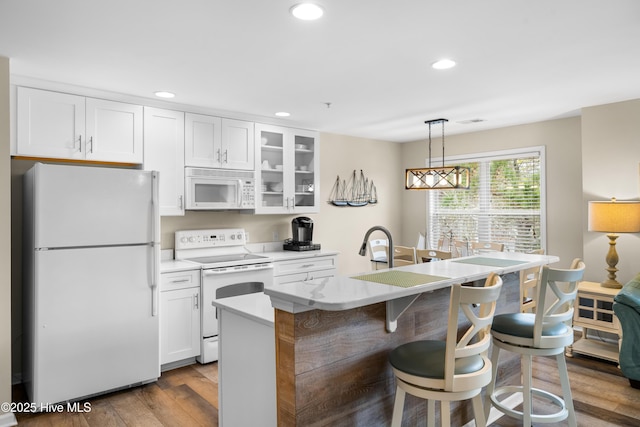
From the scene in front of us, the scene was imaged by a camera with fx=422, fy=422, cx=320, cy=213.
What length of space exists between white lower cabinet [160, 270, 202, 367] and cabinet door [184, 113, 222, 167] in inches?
42.2

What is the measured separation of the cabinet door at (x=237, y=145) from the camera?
4.21 m

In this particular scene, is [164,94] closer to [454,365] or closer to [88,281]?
[88,281]

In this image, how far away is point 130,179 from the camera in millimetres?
3211

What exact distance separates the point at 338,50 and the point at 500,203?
11.5ft

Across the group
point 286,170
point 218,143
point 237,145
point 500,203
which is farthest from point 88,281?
point 500,203

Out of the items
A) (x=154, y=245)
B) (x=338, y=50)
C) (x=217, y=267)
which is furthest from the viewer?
(x=217, y=267)

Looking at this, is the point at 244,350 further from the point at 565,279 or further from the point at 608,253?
the point at 608,253

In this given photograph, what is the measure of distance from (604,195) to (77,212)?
460 cm

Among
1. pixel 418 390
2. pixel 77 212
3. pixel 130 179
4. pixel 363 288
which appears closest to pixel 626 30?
pixel 363 288

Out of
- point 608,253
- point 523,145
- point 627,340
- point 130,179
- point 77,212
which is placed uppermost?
point 523,145

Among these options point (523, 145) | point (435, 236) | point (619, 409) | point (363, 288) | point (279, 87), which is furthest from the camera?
point (435, 236)

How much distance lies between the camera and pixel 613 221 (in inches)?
143

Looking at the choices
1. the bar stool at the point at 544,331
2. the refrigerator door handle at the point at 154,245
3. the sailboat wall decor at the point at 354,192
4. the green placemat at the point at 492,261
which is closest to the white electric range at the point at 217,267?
the refrigerator door handle at the point at 154,245

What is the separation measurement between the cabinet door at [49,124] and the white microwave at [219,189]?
0.96 m
